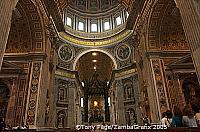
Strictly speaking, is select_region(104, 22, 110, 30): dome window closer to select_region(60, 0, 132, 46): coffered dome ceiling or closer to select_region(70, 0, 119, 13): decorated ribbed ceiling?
select_region(60, 0, 132, 46): coffered dome ceiling

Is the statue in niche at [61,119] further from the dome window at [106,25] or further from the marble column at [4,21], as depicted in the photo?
the marble column at [4,21]

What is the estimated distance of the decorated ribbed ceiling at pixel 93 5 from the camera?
87.5 feet

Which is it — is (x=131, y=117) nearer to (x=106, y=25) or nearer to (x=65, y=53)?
(x=65, y=53)

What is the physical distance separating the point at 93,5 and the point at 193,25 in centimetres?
2312

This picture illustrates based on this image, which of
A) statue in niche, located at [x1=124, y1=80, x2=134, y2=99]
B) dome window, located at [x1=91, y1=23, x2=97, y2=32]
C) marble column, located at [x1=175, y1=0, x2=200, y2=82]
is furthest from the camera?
dome window, located at [x1=91, y1=23, x2=97, y2=32]

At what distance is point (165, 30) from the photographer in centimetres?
1236

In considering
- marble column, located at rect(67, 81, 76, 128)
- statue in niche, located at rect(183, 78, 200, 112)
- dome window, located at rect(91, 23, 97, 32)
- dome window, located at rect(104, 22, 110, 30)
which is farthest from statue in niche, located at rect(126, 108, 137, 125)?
dome window, located at rect(91, 23, 97, 32)

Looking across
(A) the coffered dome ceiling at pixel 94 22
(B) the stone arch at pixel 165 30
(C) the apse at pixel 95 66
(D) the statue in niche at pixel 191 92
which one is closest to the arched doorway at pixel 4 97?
(B) the stone arch at pixel 165 30

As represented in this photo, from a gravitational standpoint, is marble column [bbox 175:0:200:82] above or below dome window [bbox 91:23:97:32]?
below

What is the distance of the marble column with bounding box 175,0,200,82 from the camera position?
5941mm

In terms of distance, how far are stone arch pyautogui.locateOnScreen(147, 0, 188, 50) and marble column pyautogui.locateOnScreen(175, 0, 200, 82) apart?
5039 millimetres

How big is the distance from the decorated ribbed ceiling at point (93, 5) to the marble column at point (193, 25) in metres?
20.9

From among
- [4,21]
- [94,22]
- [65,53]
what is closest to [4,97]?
[4,21]

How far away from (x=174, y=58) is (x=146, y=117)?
172 inches
